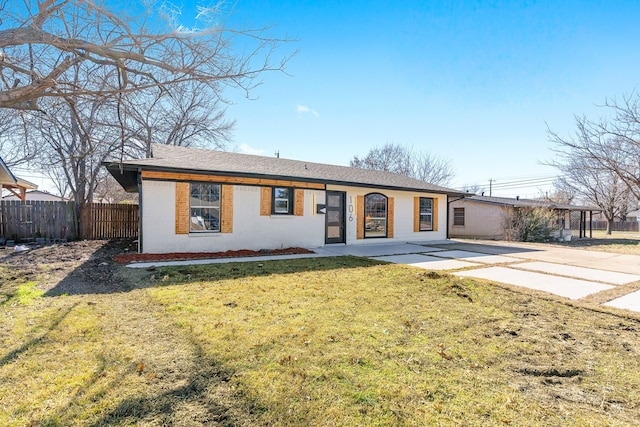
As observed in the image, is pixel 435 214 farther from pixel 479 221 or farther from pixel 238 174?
pixel 238 174

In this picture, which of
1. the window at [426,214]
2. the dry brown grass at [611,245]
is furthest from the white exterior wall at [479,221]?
the window at [426,214]

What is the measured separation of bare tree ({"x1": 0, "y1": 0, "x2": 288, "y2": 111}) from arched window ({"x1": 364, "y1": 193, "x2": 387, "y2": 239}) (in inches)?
326

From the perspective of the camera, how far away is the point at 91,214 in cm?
1273

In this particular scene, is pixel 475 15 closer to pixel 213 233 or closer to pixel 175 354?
pixel 213 233

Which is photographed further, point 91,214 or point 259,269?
point 91,214

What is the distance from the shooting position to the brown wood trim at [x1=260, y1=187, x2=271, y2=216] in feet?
33.8

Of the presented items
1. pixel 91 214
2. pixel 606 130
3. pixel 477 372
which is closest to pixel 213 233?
pixel 91 214

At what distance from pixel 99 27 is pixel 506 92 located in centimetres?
1333

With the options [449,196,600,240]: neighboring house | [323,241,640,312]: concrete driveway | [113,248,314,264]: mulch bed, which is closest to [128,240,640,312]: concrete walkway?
[323,241,640,312]: concrete driveway

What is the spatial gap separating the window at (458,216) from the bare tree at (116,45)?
19.7m

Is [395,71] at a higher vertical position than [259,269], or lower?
higher

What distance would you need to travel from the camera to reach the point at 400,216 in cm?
1384

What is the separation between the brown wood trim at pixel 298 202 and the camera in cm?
1097

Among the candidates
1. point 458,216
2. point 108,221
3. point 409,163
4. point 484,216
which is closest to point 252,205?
point 108,221
